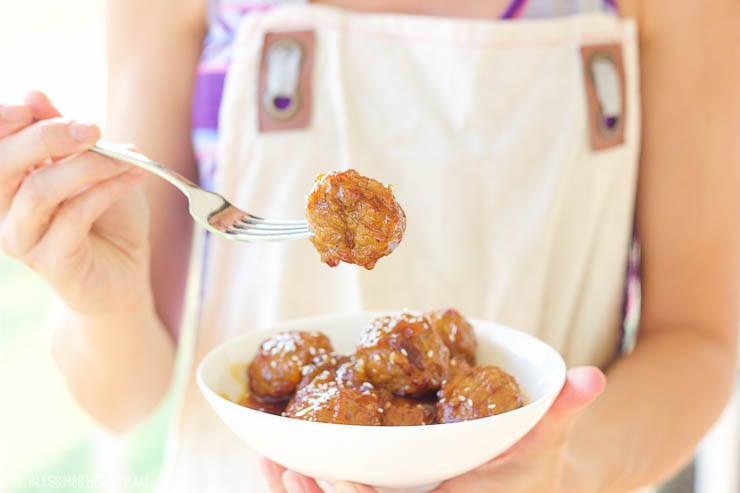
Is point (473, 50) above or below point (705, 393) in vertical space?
above

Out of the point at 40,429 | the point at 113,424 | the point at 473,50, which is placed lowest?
the point at 40,429

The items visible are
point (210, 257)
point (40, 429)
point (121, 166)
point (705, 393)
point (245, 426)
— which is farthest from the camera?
point (40, 429)

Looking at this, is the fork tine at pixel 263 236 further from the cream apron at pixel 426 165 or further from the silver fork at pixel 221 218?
the cream apron at pixel 426 165

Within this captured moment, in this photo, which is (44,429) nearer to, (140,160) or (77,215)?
(77,215)

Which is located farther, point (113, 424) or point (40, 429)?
point (40, 429)

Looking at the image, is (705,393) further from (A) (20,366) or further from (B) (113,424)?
(A) (20,366)

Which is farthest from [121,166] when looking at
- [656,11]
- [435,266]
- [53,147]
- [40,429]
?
[40,429]
